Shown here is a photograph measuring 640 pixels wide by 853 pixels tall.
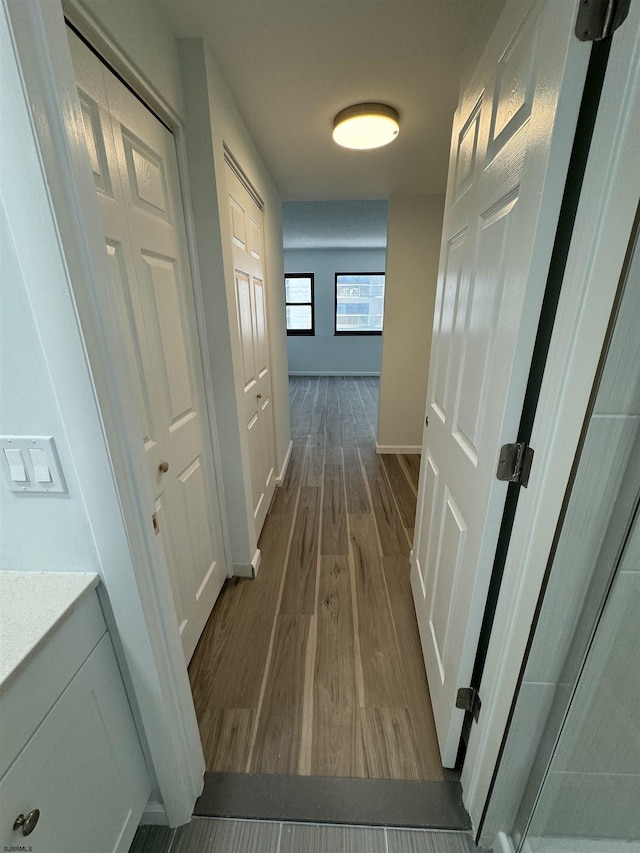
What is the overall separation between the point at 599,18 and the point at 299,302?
7.06m

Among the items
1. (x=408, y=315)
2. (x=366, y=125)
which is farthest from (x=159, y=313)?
(x=408, y=315)

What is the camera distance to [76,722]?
705 mm

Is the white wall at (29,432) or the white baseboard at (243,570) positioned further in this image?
the white baseboard at (243,570)

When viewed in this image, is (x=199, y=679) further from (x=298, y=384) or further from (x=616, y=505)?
(x=298, y=384)

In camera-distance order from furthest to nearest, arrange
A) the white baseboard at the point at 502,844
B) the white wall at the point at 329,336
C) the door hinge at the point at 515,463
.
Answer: the white wall at the point at 329,336 → the white baseboard at the point at 502,844 → the door hinge at the point at 515,463

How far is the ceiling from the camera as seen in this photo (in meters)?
1.12

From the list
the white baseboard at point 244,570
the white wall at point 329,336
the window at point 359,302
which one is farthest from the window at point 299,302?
the white baseboard at point 244,570

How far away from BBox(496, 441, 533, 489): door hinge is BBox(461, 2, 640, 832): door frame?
0.08 ft

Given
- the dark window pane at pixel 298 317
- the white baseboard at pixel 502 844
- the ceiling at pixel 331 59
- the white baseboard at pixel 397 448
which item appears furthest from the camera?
the dark window pane at pixel 298 317

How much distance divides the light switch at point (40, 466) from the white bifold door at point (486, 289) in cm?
97

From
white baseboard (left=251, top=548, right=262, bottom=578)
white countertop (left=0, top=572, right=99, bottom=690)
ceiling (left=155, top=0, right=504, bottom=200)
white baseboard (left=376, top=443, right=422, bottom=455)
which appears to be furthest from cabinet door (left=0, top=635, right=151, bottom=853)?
white baseboard (left=376, top=443, right=422, bottom=455)

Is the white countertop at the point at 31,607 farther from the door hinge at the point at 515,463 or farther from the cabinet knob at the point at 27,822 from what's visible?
the door hinge at the point at 515,463

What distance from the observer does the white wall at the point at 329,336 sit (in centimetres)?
692

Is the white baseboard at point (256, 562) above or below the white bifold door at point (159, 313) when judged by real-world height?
below
